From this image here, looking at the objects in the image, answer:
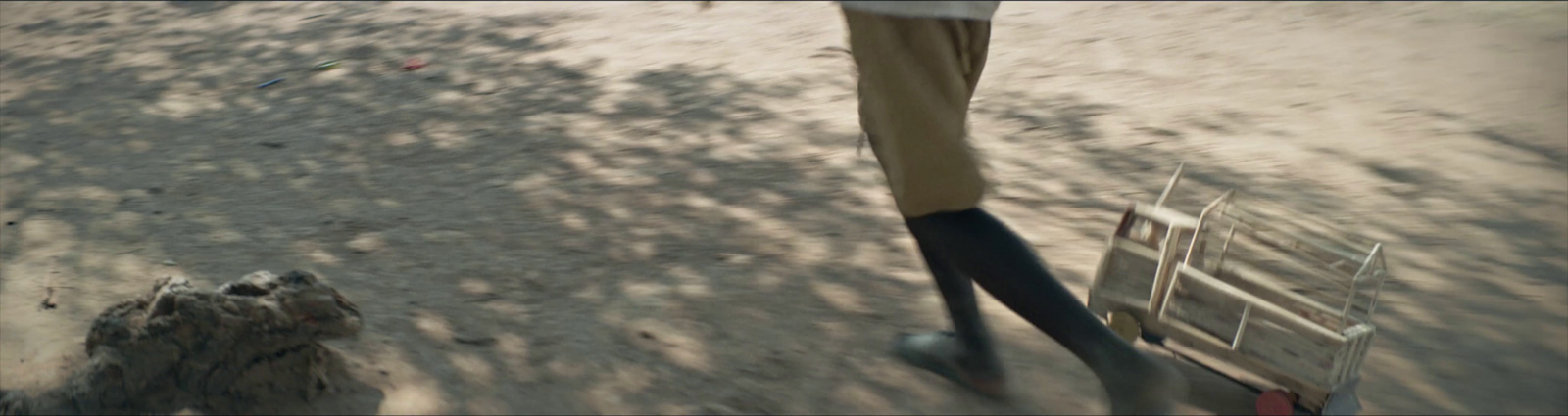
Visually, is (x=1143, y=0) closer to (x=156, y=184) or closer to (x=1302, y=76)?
(x=1302, y=76)

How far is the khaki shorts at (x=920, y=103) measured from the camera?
221cm

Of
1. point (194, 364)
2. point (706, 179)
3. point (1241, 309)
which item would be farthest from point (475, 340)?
point (1241, 309)

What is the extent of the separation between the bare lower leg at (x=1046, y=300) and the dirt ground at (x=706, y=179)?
0.30 meters

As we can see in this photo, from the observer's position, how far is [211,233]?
3.84 m

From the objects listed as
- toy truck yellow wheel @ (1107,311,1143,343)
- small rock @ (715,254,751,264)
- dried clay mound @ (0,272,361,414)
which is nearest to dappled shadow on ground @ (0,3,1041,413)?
small rock @ (715,254,751,264)

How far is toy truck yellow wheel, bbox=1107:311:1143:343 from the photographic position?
2619 millimetres

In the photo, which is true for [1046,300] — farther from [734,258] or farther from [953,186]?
[734,258]

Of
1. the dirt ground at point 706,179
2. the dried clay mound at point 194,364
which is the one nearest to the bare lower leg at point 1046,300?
the dirt ground at point 706,179

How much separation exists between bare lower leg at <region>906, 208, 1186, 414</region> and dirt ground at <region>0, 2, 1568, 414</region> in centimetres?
30

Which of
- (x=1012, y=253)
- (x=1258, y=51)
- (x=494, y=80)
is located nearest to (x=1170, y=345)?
(x=1012, y=253)

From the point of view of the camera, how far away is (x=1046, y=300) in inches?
93.3

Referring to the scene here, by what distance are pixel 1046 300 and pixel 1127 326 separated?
349 mm

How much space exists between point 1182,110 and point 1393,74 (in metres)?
1.08

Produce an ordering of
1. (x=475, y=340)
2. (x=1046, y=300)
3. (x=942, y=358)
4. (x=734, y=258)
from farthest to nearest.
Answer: (x=734, y=258) < (x=475, y=340) < (x=942, y=358) < (x=1046, y=300)
